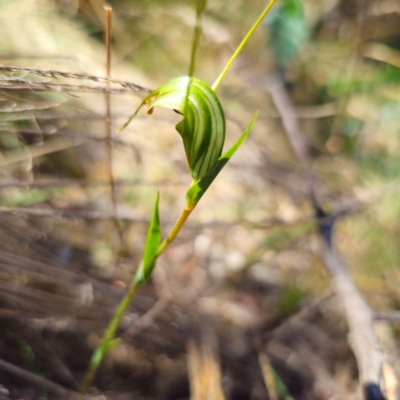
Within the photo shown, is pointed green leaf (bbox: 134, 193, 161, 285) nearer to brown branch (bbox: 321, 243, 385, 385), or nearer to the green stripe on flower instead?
the green stripe on flower

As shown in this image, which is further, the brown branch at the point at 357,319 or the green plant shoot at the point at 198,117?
the brown branch at the point at 357,319

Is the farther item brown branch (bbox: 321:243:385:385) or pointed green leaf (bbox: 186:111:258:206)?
brown branch (bbox: 321:243:385:385)

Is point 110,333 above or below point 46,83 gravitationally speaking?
below

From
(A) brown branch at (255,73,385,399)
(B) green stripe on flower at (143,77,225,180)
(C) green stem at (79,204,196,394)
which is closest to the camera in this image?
(B) green stripe on flower at (143,77,225,180)

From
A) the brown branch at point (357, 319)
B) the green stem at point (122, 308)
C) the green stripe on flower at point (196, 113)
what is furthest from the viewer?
the brown branch at point (357, 319)

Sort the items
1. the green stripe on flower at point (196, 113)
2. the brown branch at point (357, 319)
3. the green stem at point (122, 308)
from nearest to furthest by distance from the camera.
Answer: the green stripe on flower at point (196, 113)
the green stem at point (122, 308)
the brown branch at point (357, 319)

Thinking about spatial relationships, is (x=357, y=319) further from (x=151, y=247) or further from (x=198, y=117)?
(x=198, y=117)

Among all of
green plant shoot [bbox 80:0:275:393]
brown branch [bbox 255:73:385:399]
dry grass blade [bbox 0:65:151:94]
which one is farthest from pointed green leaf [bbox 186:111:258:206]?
brown branch [bbox 255:73:385:399]

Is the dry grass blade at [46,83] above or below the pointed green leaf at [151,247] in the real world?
above

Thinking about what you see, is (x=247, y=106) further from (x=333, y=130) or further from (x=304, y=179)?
(x=304, y=179)

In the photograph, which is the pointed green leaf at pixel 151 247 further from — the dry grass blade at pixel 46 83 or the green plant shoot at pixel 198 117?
the dry grass blade at pixel 46 83

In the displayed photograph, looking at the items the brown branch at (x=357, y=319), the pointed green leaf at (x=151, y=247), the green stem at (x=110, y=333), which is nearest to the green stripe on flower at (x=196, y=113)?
the pointed green leaf at (x=151, y=247)

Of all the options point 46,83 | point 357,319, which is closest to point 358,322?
point 357,319
